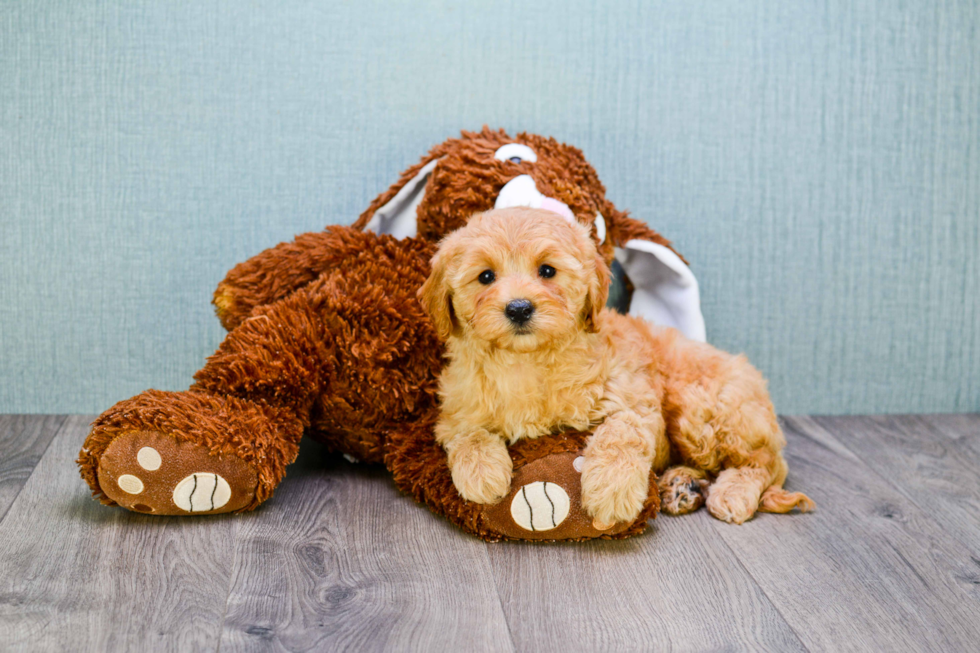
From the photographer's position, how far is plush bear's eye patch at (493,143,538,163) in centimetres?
204

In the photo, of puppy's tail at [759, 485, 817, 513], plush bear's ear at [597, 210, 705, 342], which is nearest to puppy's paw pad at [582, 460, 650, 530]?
puppy's tail at [759, 485, 817, 513]

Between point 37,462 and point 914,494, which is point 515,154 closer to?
point 914,494

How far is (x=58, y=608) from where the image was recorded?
1.42 metres

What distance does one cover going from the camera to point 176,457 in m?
1.69

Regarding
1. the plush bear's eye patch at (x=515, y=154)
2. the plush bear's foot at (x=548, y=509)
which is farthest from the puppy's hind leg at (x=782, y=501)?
the plush bear's eye patch at (x=515, y=154)

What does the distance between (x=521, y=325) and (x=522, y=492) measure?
1.15 ft

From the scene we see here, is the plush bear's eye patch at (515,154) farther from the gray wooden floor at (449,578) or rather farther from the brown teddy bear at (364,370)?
the gray wooden floor at (449,578)

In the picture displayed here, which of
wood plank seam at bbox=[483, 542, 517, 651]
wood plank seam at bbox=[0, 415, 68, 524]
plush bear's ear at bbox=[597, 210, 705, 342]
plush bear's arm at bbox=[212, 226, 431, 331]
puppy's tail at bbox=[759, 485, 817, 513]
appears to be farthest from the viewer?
plush bear's ear at bbox=[597, 210, 705, 342]

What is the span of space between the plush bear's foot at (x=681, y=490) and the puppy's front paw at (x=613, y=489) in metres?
0.23

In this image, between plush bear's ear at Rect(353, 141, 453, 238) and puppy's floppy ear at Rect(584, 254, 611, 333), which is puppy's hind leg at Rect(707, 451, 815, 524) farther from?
plush bear's ear at Rect(353, 141, 453, 238)

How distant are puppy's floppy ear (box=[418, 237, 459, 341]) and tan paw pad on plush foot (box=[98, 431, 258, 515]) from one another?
19.9 inches

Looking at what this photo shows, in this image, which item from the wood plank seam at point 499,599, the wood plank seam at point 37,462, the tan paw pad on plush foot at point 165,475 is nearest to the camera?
the wood plank seam at point 499,599

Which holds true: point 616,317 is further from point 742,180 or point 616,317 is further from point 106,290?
point 106,290

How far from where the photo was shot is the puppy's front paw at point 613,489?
1.64 m
